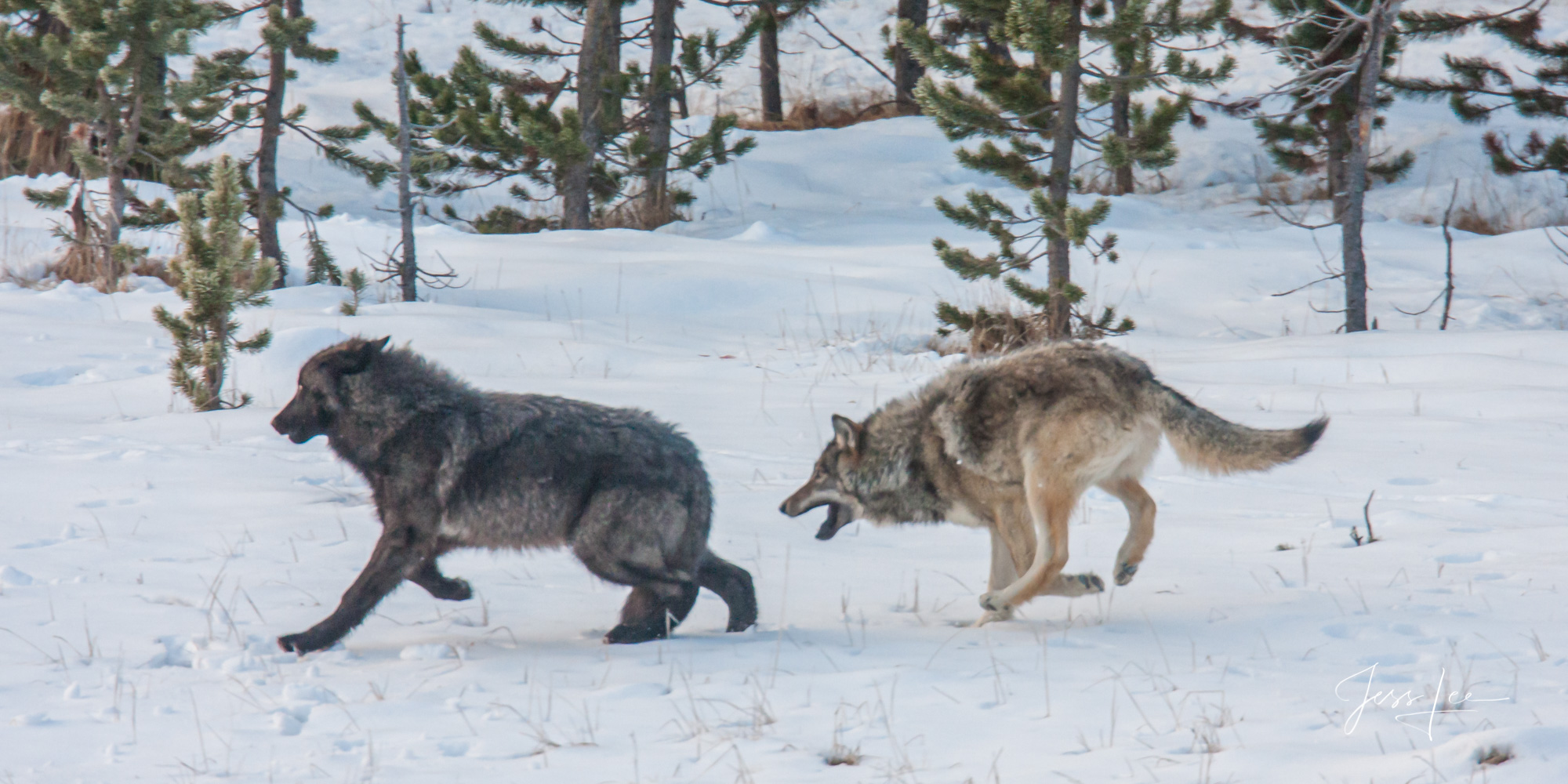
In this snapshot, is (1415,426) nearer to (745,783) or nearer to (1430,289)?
(745,783)

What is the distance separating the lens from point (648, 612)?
4.77 meters

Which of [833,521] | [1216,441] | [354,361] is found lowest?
[833,521]

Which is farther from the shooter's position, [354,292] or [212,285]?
[354,292]

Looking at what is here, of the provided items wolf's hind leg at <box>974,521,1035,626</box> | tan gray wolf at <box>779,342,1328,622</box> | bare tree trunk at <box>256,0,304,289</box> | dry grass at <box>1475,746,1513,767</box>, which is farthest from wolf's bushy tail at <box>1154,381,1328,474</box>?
bare tree trunk at <box>256,0,304,289</box>

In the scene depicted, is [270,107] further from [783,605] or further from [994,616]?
[994,616]

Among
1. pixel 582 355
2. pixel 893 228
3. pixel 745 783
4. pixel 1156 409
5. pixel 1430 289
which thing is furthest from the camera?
pixel 893 228

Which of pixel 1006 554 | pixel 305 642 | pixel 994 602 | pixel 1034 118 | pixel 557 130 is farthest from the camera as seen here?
pixel 557 130

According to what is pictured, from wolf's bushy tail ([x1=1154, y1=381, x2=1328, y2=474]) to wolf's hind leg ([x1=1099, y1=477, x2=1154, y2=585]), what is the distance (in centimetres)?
34

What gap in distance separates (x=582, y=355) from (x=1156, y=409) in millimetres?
6596

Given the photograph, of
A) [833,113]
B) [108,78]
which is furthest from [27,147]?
[833,113]

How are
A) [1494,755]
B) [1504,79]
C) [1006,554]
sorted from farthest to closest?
[1504,79] < [1006,554] < [1494,755]

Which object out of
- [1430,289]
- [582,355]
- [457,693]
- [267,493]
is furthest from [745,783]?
[1430,289]

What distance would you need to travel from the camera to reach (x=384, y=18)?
31.6 meters

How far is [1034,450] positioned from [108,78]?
12.2 meters
